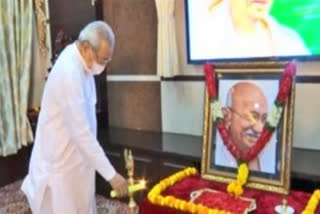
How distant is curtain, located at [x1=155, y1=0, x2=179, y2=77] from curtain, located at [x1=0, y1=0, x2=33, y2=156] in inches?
50.3

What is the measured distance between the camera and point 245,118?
216 cm

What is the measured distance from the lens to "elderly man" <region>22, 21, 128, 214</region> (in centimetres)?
190

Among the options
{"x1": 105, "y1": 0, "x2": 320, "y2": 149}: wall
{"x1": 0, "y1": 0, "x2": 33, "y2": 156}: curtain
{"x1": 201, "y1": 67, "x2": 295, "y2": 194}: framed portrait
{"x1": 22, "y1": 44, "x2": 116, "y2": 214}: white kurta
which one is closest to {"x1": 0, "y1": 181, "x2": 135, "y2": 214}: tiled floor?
{"x1": 0, "y1": 0, "x2": 33, "y2": 156}: curtain

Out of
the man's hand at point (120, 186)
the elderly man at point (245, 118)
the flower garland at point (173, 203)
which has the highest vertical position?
the elderly man at point (245, 118)

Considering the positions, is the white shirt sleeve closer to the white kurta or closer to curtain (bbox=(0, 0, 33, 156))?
the white kurta

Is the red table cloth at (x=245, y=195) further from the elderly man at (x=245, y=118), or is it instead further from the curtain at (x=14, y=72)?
the curtain at (x=14, y=72)

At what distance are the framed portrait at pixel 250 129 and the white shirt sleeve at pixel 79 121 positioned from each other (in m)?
0.71

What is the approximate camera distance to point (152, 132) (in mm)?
3500

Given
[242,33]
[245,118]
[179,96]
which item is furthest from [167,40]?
[245,118]

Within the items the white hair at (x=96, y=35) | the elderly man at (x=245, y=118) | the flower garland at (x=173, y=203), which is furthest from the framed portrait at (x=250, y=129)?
the white hair at (x=96, y=35)

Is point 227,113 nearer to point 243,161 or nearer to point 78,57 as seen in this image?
point 243,161

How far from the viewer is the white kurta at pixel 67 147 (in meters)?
1.90

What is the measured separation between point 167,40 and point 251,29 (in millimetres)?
721

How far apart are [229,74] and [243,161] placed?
522 mm
